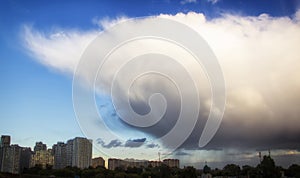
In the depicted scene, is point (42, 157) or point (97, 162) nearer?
point (97, 162)

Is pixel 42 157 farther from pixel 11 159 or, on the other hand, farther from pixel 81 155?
pixel 81 155

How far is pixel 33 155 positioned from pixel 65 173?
5219cm

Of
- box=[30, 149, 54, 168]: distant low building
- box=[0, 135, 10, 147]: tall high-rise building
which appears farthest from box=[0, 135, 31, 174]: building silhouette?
box=[30, 149, 54, 168]: distant low building

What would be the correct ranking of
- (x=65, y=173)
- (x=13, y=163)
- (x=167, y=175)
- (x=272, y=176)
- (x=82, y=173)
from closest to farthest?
(x=272, y=176)
(x=65, y=173)
(x=82, y=173)
(x=167, y=175)
(x=13, y=163)

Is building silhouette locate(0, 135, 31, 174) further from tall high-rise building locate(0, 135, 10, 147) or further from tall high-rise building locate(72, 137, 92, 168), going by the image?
tall high-rise building locate(72, 137, 92, 168)

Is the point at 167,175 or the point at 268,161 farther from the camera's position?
the point at 167,175

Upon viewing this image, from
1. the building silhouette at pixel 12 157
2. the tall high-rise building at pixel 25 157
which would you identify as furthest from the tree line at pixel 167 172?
the tall high-rise building at pixel 25 157

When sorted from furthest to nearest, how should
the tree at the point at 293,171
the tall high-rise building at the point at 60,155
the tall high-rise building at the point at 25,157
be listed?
the tall high-rise building at the point at 25,157 → the tall high-rise building at the point at 60,155 → the tree at the point at 293,171

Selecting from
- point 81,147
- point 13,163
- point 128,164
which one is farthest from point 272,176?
point 13,163

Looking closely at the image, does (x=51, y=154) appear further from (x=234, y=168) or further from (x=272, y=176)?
(x=272, y=176)

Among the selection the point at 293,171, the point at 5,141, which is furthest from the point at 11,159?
the point at 293,171

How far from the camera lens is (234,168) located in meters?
102

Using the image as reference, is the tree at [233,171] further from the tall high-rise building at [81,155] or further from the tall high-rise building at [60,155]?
the tall high-rise building at [60,155]

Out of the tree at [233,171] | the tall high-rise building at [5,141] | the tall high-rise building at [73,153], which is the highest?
the tall high-rise building at [5,141]
